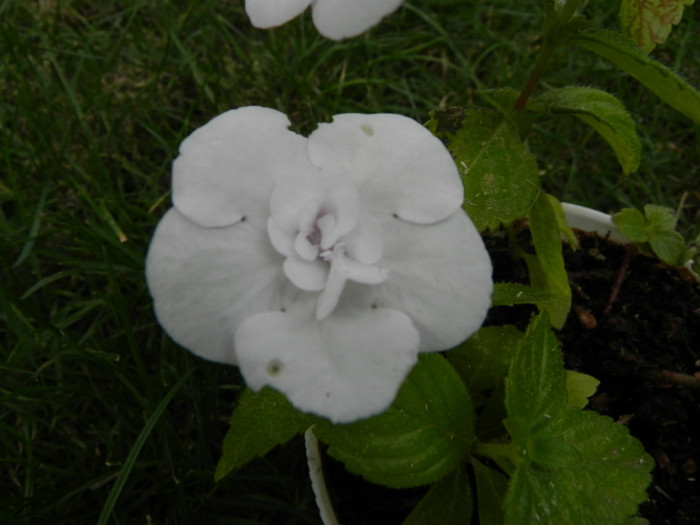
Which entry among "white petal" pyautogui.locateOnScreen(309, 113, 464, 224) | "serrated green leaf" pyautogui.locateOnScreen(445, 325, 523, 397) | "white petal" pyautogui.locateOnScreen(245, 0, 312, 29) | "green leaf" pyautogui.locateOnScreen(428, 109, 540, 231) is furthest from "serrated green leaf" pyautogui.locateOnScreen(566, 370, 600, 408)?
"white petal" pyautogui.locateOnScreen(245, 0, 312, 29)

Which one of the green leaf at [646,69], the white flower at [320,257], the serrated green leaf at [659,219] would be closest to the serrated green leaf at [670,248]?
the serrated green leaf at [659,219]

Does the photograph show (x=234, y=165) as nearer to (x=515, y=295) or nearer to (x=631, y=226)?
(x=515, y=295)

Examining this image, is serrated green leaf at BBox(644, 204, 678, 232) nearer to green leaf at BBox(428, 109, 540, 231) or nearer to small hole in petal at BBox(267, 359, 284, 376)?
green leaf at BBox(428, 109, 540, 231)

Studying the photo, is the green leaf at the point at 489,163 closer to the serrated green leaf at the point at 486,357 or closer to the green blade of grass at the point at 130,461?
the serrated green leaf at the point at 486,357

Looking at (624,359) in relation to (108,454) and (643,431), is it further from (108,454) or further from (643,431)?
(108,454)

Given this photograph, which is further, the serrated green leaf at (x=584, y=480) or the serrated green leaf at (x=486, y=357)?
the serrated green leaf at (x=486, y=357)

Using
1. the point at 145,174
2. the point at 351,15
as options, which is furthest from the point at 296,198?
the point at 145,174
